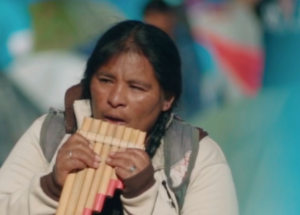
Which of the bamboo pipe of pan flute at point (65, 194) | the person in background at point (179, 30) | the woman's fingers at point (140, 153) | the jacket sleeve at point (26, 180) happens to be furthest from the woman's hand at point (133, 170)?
the person in background at point (179, 30)

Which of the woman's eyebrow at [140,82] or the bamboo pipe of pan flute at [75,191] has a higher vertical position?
the woman's eyebrow at [140,82]

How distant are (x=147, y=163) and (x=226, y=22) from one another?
6.87ft

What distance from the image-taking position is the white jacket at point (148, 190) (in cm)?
294

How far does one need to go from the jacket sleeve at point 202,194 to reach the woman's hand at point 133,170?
1.2 inches

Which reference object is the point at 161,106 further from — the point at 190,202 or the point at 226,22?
the point at 226,22

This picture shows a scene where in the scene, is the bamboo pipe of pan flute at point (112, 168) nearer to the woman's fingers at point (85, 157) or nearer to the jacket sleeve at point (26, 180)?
the woman's fingers at point (85, 157)

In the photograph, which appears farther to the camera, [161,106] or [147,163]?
[161,106]

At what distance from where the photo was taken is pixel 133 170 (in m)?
2.89

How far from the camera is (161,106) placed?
319 cm

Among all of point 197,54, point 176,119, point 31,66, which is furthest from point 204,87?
point 176,119

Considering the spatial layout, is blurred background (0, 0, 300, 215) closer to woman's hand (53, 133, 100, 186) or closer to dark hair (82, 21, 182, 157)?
dark hair (82, 21, 182, 157)

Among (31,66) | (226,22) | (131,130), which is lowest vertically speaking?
(131,130)

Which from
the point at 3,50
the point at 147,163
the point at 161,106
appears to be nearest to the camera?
the point at 147,163

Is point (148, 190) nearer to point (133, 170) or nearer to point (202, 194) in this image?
point (133, 170)
